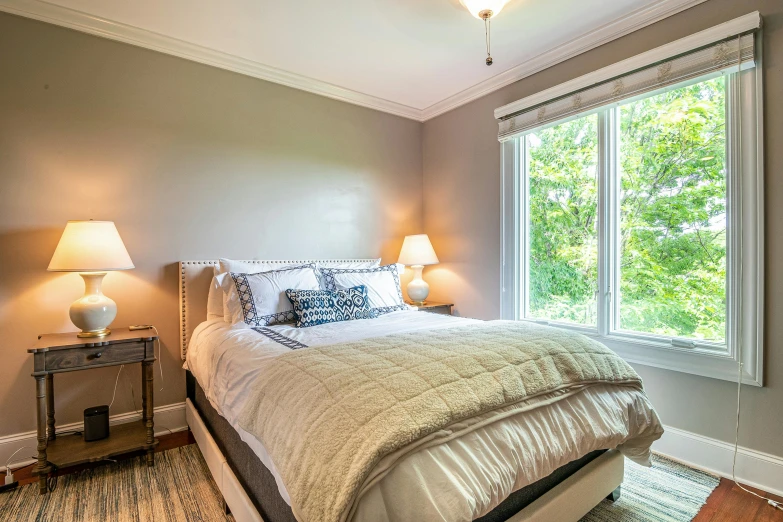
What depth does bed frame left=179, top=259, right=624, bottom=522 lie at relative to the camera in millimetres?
1329

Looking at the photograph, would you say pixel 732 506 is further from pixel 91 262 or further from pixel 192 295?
pixel 91 262

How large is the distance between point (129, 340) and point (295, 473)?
1663 mm

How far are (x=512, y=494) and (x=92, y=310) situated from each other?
7.61 feet

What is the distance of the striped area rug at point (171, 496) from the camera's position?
1.75 m

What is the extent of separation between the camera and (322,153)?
338 cm

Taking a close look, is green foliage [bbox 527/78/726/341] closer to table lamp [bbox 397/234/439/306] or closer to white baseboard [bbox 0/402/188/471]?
table lamp [bbox 397/234/439/306]

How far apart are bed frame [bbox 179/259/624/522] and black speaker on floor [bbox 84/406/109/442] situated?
1.81 feet

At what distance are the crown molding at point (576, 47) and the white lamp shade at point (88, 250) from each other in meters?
2.94

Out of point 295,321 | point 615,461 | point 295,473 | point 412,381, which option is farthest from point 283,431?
point 615,461

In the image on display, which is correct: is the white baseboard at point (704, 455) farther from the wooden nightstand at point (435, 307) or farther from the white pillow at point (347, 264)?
the wooden nightstand at point (435, 307)

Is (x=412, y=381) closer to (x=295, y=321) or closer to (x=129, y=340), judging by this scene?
(x=295, y=321)

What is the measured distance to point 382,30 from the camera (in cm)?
254

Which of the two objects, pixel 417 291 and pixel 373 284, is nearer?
pixel 373 284

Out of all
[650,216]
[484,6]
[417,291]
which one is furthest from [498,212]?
[484,6]
